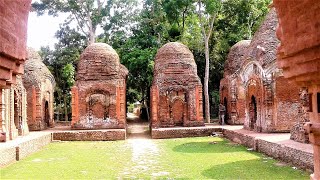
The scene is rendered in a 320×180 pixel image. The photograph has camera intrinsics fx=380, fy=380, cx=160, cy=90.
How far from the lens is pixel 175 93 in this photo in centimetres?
2195

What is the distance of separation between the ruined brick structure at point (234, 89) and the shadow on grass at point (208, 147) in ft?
23.5

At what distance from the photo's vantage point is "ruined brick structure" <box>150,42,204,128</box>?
21422 millimetres

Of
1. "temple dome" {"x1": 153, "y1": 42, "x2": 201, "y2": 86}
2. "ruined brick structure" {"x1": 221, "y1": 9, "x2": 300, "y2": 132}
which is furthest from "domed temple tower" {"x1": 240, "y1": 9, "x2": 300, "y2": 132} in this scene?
"temple dome" {"x1": 153, "y1": 42, "x2": 201, "y2": 86}

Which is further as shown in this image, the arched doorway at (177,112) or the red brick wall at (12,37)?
the arched doorway at (177,112)

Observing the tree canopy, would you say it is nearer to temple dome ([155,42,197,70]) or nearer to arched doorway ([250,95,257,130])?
temple dome ([155,42,197,70])

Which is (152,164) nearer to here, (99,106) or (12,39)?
(12,39)

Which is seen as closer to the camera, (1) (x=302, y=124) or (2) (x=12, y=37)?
(2) (x=12, y=37)

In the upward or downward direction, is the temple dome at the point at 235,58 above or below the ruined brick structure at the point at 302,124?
above

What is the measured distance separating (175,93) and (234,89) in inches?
181

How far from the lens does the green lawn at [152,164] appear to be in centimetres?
992

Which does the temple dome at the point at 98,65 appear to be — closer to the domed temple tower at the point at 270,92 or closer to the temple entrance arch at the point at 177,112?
the temple entrance arch at the point at 177,112

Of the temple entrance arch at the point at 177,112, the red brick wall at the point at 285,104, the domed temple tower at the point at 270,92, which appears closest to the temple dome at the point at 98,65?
the temple entrance arch at the point at 177,112

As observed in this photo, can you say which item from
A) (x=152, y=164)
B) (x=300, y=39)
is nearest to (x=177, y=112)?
(x=152, y=164)

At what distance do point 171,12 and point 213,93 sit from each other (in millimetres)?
7476
